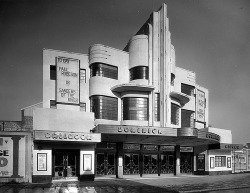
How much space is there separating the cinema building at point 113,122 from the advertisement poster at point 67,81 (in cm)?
10

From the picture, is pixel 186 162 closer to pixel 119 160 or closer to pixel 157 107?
pixel 157 107

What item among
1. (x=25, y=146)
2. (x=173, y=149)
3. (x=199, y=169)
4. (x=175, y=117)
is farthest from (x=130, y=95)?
(x=199, y=169)

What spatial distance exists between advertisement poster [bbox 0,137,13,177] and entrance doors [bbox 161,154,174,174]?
1733cm

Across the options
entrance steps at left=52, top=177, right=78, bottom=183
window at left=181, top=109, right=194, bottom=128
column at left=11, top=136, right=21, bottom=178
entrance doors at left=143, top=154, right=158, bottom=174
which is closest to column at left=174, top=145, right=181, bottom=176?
entrance doors at left=143, top=154, right=158, bottom=174

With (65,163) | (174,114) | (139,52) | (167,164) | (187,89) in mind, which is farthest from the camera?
(187,89)

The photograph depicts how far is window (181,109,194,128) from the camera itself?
34531 mm

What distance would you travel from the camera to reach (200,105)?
37469mm

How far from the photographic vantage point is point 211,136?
1097 inches

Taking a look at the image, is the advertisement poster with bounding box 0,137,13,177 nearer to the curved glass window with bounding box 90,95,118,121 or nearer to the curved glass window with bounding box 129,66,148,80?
the curved glass window with bounding box 90,95,118,121

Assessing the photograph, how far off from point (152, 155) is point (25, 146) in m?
14.9

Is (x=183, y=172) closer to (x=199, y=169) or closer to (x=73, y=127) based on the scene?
(x=199, y=169)

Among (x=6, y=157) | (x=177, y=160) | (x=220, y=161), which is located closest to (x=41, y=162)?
(x=6, y=157)

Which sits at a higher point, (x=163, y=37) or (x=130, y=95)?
(x=163, y=37)

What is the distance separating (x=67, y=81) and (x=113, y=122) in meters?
6.38
